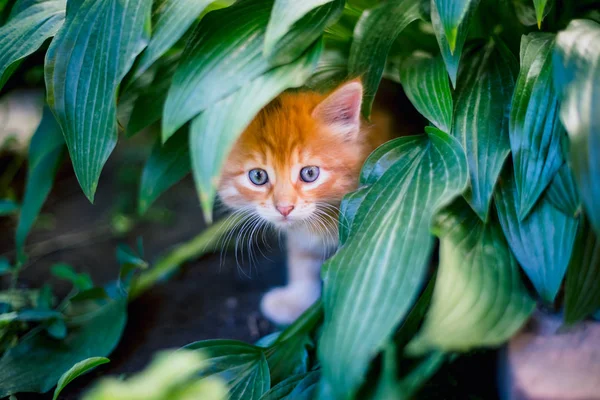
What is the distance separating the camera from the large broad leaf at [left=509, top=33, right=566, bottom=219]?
1.02m

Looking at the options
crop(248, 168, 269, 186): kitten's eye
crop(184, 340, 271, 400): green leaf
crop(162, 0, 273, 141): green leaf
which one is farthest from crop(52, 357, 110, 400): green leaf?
crop(248, 168, 269, 186): kitten's eye

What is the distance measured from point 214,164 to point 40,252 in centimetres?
146

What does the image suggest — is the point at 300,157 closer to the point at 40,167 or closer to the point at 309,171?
the point at 309,171

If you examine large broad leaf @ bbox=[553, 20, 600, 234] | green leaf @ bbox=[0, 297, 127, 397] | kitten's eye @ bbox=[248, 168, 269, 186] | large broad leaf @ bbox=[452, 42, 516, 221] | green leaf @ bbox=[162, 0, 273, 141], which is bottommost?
green leaf @ bbox=[0, 297, 127, 397]

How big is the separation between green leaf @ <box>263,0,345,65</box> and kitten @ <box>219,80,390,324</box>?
0.90 ft

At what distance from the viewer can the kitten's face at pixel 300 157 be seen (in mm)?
1414

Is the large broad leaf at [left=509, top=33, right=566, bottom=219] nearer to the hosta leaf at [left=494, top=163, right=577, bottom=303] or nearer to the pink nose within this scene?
the hosta leaf at [left=494, top=163, right=577, bottom=303]

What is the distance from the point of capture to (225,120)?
0.97m

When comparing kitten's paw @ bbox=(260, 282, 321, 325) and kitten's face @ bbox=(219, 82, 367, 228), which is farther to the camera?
kitten's paw @ bbox=(260, 282, 321, 325)

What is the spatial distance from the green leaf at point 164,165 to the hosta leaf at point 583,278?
95 centimetres

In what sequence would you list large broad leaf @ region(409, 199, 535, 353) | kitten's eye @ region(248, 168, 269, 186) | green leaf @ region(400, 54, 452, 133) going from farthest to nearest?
1. kitten's eye @ region(248, 168, 269, 186)
2. green leaf @ region(400, 54, 452, 133)
3. large broad leaf @ region(409, 199, 535, 353)

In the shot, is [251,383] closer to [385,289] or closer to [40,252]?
[385,289]

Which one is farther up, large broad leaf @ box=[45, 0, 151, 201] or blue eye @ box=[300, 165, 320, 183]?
large broad leaf @ box=[45, 0, 151, 201]

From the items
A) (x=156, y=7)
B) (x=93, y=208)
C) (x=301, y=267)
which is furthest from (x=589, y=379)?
(x=93, y=208)
